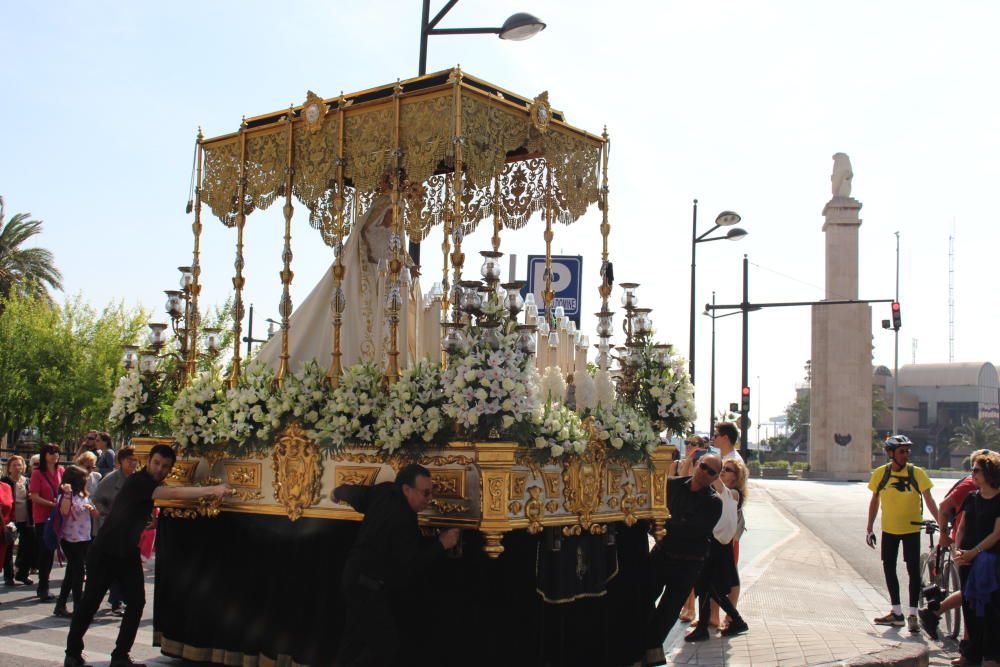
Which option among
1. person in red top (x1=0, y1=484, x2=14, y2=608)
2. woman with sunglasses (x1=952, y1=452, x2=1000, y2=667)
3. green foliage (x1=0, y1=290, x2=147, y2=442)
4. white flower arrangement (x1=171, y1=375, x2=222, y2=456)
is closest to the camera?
white flower arrangement (x1=171, y1=375, x2=222, y2=456)

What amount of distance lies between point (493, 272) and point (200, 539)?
11.6 feet

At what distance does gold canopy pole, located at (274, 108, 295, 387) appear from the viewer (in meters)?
8.97

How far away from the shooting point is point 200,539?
8844 millimetres

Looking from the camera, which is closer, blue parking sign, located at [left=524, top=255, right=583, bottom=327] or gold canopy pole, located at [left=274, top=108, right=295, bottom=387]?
gold canopy pole, located at [left=274, top=108, right=295, bottom=387]

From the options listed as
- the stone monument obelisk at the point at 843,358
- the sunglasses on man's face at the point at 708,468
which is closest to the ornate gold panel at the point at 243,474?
the sunglasses on man's face at the point at 708,468

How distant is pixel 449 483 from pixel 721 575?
407 cm

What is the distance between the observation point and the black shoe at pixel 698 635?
1004 centimetres

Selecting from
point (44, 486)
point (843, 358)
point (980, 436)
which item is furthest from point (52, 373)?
point (980, 436)

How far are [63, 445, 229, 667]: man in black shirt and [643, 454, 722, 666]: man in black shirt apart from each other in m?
3.98

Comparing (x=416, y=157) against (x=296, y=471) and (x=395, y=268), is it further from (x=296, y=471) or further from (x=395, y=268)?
(x=296, y=471)

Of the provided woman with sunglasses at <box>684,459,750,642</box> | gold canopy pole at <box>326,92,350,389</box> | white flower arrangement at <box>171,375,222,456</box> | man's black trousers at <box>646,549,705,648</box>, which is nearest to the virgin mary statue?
gold canopy pole at <box>326,92,350,389</box>

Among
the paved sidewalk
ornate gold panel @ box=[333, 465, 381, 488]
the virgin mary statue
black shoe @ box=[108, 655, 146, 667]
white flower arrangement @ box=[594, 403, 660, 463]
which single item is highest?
the virgin mary statue

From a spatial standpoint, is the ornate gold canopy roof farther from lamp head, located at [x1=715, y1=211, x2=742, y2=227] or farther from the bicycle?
lamp head, located at [x1=715, y1=211, x2=742, y2=227]

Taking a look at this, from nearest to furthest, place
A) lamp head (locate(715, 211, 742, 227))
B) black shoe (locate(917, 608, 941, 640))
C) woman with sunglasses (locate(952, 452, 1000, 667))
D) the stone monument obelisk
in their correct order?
woman with sunglasses (locate(952, 452, 1000, 667)) → black shoe (locate(917, 608, 941, 640)) → lamp head (locate(715, 211, 742, 227)) → the stone monument obelisk
